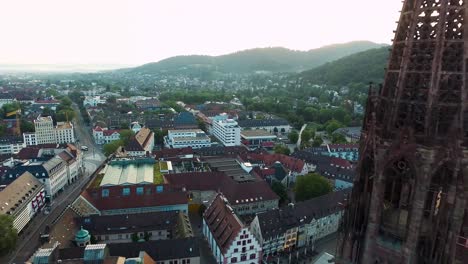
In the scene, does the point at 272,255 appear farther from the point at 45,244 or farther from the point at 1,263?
the point at 1,263

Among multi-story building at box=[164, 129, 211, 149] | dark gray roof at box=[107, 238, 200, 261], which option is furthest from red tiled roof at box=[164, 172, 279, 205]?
multi-story building at box=[164, 129, 211, 149]

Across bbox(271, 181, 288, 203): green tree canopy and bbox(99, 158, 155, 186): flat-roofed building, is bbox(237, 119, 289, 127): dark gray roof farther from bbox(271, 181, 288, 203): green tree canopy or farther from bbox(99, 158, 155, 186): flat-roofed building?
bbox(271, 181, 288, 203): green tree canopy

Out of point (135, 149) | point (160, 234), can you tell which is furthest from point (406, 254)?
point (135, 149)

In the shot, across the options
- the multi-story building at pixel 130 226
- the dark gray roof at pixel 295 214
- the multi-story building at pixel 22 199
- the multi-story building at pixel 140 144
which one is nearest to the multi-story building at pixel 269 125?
the multi-story building at pixel 140 144

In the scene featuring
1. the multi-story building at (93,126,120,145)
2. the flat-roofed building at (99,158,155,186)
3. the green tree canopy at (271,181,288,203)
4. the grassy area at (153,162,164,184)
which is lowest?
the multi-story building at (93,126,120,145)

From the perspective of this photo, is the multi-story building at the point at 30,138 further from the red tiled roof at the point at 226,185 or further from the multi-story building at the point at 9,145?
A: the red tiled roof at the point at 226,185

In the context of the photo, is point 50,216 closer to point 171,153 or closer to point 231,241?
point 171,153
